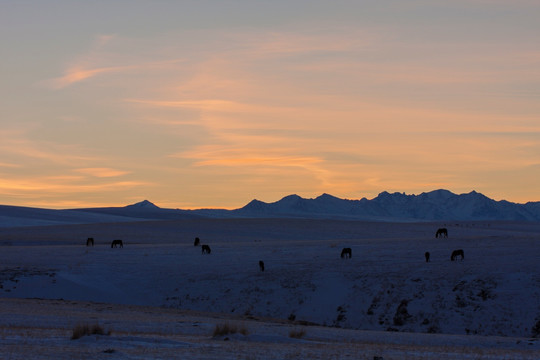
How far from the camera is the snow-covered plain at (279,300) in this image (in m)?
21.2

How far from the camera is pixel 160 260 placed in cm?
5609

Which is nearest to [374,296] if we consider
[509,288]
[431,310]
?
[431,310]

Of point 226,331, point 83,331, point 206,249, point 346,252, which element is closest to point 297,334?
point 226,331

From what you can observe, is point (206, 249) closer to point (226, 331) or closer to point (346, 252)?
point (346, 252)

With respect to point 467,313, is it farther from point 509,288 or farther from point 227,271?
point 227,271

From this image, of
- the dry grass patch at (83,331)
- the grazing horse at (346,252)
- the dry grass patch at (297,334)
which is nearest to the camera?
the dry grass patch at (83,331)

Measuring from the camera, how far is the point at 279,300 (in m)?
43.5

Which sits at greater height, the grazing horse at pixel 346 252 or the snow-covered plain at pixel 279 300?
the grazing horse at pixel 346 252

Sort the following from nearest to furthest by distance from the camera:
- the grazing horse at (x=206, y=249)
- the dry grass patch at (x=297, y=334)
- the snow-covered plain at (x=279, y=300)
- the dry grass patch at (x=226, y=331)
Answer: the snow-covered plain at (x=279, y=300), the dry grass patch at (x=226, y=331), the dry grass patch at (x=297, y=334), the grazing horse at (x=206, y=249)

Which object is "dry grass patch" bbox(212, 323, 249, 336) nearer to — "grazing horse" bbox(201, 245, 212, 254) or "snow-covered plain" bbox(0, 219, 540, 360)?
"snow-covered plain" bbox(0, 219, 540, 360)

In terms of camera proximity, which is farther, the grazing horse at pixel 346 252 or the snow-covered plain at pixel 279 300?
the grazing horse at pixel 346 252

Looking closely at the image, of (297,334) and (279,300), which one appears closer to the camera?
(297,334)

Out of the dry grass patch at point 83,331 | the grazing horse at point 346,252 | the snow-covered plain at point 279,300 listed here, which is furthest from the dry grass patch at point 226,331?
the grazing horse at point 346,252

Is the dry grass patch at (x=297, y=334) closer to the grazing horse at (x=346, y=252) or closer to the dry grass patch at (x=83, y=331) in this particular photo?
the dry grass patch at (x=83, y=331)
